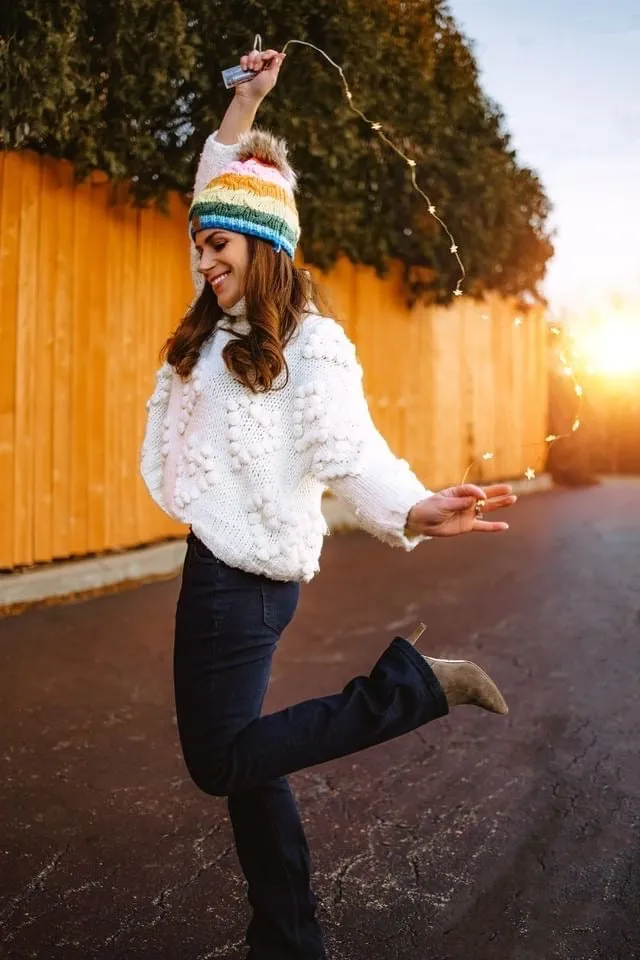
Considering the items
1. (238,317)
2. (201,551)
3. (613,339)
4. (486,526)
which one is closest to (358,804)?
(201,551)

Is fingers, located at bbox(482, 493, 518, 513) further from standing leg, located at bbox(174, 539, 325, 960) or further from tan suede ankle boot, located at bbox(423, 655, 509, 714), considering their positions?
standing leg, located at bbox(174, 539, 325, 960)

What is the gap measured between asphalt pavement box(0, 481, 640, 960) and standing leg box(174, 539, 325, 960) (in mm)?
270

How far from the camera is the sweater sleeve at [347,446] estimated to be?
6.22 feet

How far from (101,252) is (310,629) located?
2812mm

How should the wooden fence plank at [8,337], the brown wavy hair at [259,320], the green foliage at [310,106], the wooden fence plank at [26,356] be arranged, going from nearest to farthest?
the brown wavy hair at [259,320]
the green foliage at [310,106]
the wooden fence plank at [8,337]
the wooden fence plank at [26,356]

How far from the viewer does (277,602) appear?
1997mm

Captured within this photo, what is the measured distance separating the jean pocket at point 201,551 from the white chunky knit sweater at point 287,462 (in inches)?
1.2

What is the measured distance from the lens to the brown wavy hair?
1.94m

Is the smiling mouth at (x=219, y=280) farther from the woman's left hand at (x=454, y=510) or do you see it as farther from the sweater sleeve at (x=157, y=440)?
the woman's left hand at (x=454, y=510)

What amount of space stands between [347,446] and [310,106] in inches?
186

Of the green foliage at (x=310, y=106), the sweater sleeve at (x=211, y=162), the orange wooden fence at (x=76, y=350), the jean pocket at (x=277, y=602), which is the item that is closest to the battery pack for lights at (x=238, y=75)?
the sweater sleeve at (x=211, y=162)

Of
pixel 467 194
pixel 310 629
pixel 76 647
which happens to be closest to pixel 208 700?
pixel 76 647

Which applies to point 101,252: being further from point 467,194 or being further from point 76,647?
point 467,194

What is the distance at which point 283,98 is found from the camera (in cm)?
582
